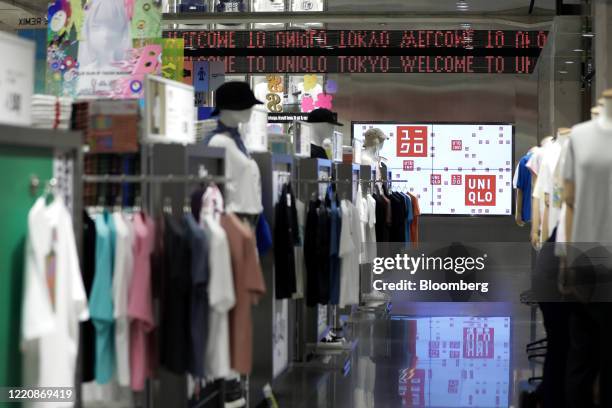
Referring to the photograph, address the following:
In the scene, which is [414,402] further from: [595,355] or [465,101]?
[465,101]

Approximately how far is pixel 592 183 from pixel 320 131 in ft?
16.8

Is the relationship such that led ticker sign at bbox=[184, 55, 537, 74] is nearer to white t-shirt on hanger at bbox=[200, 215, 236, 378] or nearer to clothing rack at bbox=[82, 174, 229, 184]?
clothing rack at bbox=[82, 174, 229, 184]

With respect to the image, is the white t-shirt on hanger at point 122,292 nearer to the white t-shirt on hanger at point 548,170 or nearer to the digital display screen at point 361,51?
the white t-shirt on hanger at point 548,170

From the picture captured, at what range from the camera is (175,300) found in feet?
15.3

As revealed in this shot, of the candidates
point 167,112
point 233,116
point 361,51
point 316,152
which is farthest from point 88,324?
point 361,51

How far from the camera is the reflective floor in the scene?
22.6 ft

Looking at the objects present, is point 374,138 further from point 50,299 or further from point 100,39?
point 50,299

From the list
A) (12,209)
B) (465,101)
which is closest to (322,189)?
(12,209)

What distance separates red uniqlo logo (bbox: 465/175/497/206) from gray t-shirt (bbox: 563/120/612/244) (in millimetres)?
13583

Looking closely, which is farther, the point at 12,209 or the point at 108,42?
the point at 108,42

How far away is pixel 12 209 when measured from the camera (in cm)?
367

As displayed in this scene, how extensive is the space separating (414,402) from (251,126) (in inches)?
96.7

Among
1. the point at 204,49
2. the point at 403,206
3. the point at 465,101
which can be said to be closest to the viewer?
the point at 403,206

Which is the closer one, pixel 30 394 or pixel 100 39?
pixel 30 394
